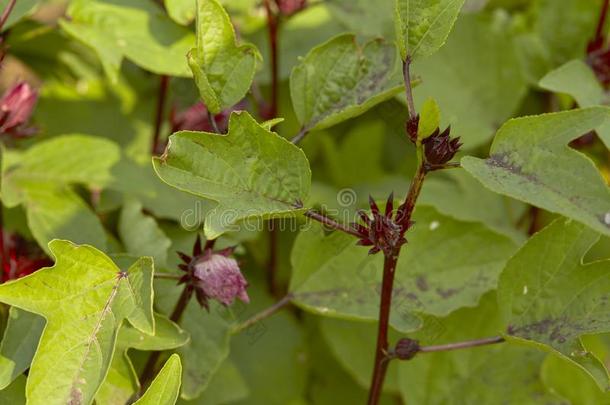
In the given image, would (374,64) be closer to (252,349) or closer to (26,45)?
(252,349)

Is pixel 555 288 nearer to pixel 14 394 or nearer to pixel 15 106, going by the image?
pixel 14 394

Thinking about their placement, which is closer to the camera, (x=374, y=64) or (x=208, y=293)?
(x=208, y=293)

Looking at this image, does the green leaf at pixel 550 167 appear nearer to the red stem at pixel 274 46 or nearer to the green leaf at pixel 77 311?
the green leaf at pixel 77 311

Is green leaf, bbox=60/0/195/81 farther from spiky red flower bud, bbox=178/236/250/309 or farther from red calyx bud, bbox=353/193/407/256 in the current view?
red calyx bud, bbox=353/193/407/256

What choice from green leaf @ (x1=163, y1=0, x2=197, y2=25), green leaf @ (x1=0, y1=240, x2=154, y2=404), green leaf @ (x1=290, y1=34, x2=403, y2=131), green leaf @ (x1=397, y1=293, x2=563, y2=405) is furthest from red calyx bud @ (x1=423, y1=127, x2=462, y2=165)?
green leaf @ (x1=163, y1=0, x2=197, y2=25)

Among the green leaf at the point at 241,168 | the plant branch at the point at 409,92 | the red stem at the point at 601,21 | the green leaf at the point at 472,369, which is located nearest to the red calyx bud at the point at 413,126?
the plant branch at the point at 409,92

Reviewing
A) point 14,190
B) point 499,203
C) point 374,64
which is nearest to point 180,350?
point 14,190
